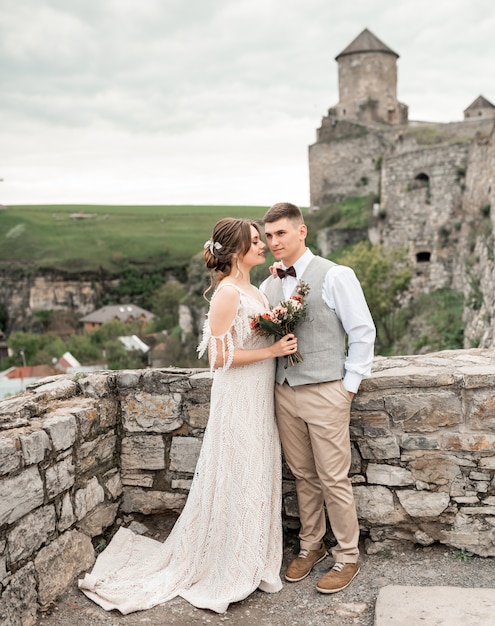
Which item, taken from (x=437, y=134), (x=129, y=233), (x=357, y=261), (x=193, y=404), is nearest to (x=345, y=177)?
(x=437, y=134)

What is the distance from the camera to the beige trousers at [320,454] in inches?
145

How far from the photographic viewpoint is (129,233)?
8500cm

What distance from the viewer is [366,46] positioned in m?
43.8

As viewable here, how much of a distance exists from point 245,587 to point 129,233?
83.8 meters

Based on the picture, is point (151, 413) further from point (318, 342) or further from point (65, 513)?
point (318, 342)

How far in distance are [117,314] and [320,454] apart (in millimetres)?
61880

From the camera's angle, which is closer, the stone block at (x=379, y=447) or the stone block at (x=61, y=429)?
the stone block at (x=61, y=429)

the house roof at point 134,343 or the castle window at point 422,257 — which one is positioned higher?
the castle window at point 422,257

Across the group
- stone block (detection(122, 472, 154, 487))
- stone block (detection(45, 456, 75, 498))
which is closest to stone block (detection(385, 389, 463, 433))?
stone block (detection(122, 472, 154, 487))

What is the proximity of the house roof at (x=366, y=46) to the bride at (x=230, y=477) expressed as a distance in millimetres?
44456

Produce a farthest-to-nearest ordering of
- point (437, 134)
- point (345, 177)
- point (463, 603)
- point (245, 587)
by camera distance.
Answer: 1. point (345, 177)
2. point (437, 134)
3. point (245, 587)
4. point (463, 603)

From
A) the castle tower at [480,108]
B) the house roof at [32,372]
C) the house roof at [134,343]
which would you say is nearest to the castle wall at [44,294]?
the house roof at [134,343]

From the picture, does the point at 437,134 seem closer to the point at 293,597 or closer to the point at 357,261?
the point at 357,261

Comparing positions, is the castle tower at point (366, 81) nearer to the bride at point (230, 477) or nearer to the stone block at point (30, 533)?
the bride at point (230, 477)
